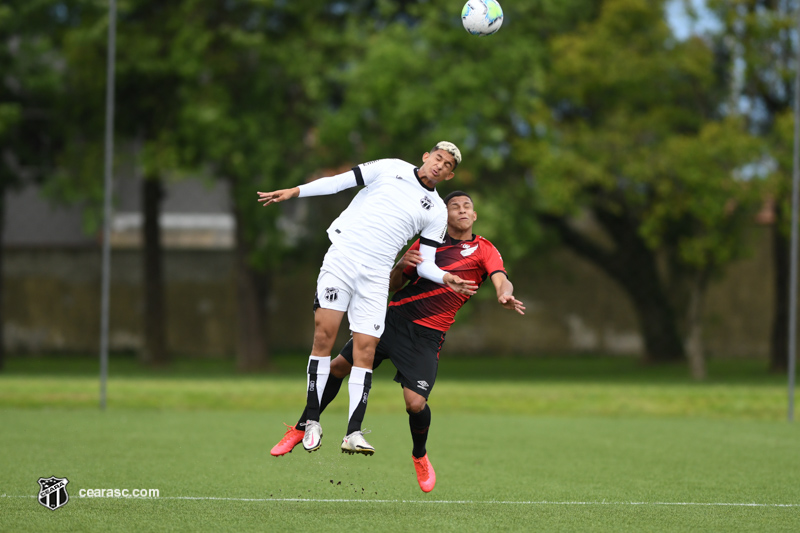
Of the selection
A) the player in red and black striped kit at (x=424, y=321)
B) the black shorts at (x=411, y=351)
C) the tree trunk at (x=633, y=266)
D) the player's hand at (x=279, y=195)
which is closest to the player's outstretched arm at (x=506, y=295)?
the player in red and black striped kit at (x=424, y=321)

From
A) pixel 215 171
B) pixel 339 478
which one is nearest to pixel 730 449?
pixel 339 478

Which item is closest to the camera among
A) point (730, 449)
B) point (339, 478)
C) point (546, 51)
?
point (339, 478)

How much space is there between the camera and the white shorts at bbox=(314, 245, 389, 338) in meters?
9.10

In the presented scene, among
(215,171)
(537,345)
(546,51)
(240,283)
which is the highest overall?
(546,51)

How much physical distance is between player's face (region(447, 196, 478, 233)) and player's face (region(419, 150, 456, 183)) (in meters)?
0.37

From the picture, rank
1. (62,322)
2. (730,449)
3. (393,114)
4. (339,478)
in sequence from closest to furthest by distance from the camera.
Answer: (339,478)
(730,449)
(393,114)
(62,322)

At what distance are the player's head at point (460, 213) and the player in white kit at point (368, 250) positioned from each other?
25 cm

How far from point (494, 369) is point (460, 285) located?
23245mm

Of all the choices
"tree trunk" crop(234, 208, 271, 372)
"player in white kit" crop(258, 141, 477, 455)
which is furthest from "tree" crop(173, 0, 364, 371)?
"player in white kit" crop(258, 141, 477, 455)

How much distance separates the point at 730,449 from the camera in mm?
13852

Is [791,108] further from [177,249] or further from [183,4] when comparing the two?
[177,249]

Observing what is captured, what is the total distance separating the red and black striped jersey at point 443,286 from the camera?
9.48 meters

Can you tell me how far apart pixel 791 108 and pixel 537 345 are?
503 inches

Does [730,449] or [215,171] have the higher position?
[215,171]
